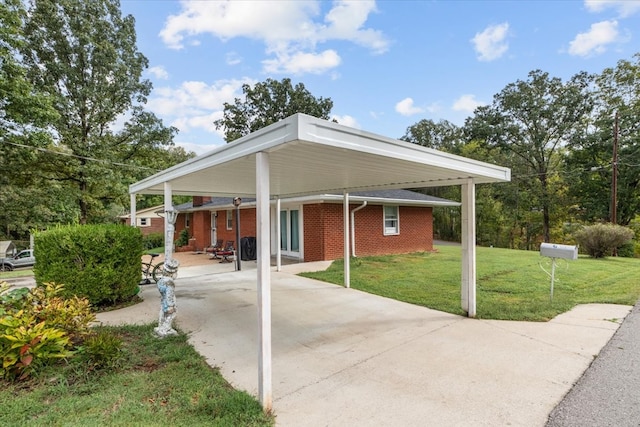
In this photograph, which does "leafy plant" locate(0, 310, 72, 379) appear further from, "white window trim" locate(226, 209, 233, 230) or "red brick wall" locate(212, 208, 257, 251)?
"white window trim" locate(226, 209, 233, 230)

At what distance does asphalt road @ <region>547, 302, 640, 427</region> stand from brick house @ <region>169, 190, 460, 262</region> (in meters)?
8.07

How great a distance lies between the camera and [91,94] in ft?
53.2

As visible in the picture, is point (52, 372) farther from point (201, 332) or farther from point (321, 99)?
point (321, 99)

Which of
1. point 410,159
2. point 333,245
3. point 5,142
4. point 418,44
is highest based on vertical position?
point 418,44

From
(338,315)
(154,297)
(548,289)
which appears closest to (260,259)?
(338,315)

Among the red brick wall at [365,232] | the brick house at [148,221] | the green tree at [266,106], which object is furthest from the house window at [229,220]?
the green tree at [266,106]

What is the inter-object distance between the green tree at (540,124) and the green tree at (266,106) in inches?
599

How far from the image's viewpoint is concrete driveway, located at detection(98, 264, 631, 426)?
110 inches

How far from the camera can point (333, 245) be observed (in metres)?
12.4

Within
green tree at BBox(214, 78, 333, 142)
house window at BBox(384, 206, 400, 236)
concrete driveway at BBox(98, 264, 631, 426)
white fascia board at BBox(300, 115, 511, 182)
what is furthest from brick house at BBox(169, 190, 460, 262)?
green tree at BBox(214, 78, 333, 142)

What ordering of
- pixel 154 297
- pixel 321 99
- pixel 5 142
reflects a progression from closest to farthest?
pixel 154 297
pixel 5 142
pixel 321 99

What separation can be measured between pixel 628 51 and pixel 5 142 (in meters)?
36.6

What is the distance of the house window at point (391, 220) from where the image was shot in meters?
14.3

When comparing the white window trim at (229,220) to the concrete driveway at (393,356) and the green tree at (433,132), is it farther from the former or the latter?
the green tree at (433,132)
